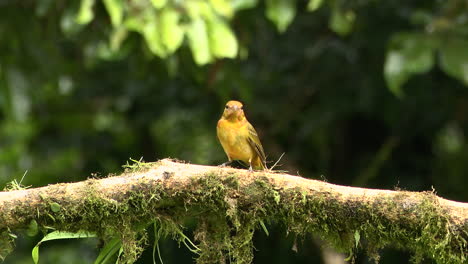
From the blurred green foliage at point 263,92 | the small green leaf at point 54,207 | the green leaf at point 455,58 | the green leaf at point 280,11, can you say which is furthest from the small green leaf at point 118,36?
the small green leaf at point 54,207

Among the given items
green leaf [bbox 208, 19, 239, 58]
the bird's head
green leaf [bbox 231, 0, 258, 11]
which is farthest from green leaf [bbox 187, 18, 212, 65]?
green leaf [bbox 231, 0, 258, 11]

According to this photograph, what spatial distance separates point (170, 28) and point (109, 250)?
1.64 m

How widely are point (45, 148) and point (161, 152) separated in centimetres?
116

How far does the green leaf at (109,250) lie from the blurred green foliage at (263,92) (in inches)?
67.3

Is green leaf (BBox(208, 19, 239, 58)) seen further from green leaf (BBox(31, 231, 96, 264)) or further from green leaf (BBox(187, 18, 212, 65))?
green leaf (BBox(31, 231, 96, 264))

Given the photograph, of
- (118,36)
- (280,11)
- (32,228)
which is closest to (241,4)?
(280,11)

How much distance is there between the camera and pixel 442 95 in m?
7.09

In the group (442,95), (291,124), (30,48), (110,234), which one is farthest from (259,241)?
(110,234)

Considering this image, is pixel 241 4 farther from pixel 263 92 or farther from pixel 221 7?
pixel 263 92

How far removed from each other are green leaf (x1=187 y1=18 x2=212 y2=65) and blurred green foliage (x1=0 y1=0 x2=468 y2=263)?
179 millimetres

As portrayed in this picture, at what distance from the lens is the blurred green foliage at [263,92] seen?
18.3 feet

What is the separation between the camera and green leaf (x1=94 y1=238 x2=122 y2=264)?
3488 millimetres

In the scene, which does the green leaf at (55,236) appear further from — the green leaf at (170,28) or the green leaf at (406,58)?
the green leaf at (406,58)

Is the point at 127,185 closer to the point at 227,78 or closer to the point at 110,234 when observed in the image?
the point at 110,234
